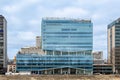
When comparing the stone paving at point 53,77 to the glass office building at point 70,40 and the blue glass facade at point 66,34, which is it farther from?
the blue glass facade at point 66,34

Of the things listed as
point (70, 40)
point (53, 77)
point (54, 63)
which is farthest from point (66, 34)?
point (53, 77)

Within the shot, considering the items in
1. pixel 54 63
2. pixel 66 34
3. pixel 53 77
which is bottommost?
pixel 53 77

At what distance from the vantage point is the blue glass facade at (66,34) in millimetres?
177125

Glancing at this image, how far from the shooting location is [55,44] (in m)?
178

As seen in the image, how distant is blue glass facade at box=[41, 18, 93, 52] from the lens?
581 feet

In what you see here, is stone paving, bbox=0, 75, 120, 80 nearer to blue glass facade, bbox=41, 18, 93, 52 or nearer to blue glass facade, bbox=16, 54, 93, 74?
blue glass facade, bbox=16, 54, 93, 74

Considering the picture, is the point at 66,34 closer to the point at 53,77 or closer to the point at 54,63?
the point at 54,63

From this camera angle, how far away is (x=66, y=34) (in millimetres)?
178125

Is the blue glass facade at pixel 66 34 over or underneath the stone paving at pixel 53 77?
over

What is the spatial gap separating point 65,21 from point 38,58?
88.8 feet

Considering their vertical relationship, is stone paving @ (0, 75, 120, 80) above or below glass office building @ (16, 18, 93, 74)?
below

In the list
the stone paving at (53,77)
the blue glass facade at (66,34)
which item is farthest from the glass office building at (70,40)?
the stone paving at (53,77)

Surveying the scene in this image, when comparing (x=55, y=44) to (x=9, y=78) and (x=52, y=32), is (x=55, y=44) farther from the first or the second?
(x=9, y=78)

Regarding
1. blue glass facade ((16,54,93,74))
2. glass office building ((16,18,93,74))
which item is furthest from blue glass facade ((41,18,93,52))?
blue glass facade ((16,54,93,74))
